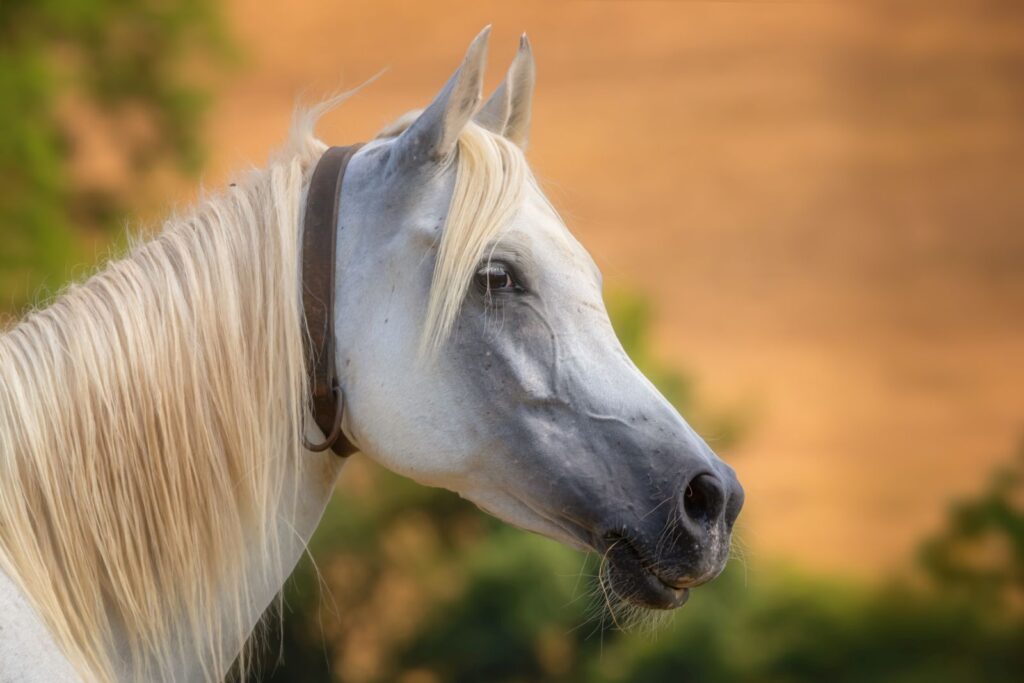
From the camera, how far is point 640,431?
187 centimetres

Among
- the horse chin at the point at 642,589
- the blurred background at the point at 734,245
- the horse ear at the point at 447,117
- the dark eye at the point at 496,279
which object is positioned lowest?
the blurred background at the point at 734,245

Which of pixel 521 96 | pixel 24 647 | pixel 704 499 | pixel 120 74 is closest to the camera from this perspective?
pixel 24 647

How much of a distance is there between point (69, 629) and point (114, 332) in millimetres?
472

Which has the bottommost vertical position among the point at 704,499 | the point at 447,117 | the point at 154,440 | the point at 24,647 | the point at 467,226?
the point at 704,499

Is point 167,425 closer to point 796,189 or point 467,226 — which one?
point 467,226

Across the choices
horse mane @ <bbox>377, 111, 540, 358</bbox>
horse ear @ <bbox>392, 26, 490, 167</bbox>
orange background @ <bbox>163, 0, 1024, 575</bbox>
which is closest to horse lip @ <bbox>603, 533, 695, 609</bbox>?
horse mane @ <bbox>377, 111, 540, 358</bbox>

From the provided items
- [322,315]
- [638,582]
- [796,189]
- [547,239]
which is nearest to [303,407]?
[322,315]

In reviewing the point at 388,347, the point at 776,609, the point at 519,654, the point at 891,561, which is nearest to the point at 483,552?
the point at 519,654

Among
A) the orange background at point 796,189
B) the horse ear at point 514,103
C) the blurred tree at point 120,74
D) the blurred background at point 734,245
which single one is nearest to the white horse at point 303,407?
the horse ear at point 514,103

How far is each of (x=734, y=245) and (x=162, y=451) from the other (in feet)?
24.9

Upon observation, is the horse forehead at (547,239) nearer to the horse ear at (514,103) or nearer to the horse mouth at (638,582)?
the horse ear at (514,103)

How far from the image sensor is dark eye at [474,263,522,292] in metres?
1.94

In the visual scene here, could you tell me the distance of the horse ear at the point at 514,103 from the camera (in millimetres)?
2244

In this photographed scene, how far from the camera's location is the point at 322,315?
6.46 feet
